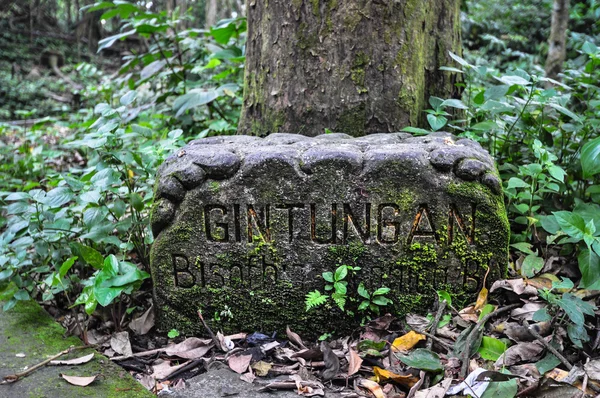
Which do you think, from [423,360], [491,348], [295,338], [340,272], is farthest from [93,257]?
[491,348]

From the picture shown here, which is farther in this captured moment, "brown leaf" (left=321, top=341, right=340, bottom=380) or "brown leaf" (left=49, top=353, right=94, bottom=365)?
"brown leaf" (left=49, top=353, right=94, bottom=365)

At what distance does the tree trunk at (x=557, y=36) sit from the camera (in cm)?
577

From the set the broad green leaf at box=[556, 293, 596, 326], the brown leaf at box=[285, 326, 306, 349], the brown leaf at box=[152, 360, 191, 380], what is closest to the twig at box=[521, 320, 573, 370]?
the broad green leaf at box=[556, 293, 596, 326]

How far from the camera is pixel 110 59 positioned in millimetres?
16078

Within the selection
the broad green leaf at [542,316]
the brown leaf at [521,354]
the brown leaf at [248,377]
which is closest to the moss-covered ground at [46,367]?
the brown leaf at [248,377]

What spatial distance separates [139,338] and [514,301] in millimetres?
1637

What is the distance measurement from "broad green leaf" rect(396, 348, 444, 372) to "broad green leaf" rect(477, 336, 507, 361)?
0.17 meters

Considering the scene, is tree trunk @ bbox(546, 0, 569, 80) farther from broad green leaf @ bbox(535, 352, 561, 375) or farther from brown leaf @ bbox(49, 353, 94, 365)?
brown leaf @ bbox(49, 353, 94, 365)

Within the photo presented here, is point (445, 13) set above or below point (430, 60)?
above

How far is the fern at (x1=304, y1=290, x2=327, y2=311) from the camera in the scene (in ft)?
7.23

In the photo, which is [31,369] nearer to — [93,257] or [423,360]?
[93,257]

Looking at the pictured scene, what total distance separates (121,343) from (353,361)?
1.02 metres

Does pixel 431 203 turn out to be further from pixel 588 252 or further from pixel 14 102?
pixel 14 102

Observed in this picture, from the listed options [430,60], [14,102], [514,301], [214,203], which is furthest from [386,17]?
[14,102]
